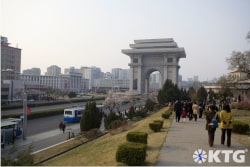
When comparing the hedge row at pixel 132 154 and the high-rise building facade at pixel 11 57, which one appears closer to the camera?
the hedge row at pixel 132 154

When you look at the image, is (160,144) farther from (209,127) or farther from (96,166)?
(96,166)

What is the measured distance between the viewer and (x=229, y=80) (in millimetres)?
26328

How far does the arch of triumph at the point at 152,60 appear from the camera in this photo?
80625 mm

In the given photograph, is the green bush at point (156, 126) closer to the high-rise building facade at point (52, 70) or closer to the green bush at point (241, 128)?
the green bush at point (241, 128)

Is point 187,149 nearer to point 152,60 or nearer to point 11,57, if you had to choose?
point 152,60

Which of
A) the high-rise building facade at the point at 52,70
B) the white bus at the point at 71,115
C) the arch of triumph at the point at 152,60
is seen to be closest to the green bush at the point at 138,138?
the white bus at the point at 71,115

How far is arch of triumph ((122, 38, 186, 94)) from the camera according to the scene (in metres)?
80.6

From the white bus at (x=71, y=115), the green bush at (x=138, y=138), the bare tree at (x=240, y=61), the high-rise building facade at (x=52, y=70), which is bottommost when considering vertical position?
the white bus at (x=71, y=115)

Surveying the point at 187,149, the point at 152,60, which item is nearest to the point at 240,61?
the point at 187,149

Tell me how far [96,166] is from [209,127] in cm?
440

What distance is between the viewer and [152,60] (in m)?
83.1

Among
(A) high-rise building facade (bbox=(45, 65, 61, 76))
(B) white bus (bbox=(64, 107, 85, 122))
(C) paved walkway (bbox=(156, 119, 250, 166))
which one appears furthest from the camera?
(A) high-rise building facade (bbox=(45, 65, 61, 76))

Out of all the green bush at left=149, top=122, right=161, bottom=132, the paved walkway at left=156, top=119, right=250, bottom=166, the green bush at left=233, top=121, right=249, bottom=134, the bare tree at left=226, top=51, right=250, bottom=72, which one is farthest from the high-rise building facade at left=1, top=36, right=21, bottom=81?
the green bush at left=233, top=121, right=249, bottom=134

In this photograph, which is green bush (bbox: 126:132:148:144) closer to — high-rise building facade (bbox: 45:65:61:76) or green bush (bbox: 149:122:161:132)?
green bush (bbox: 149:122:161:132)
